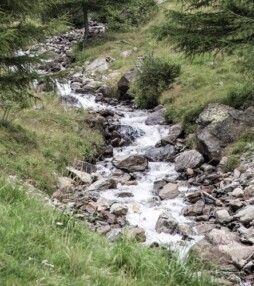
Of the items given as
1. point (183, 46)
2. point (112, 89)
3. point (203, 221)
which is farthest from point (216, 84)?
point (203, 221)

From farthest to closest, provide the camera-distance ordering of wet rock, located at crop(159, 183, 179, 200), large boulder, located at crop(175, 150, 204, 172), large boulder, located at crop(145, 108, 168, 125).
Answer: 1. large boulder, located at crop(145, 108, 168, 125)
2. large boulder, located at crop(175, 150, 204, 172)
3. wet rock, located at crop(159, 183, 179, 200)

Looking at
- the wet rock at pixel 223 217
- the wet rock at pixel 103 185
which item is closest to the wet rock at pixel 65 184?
the wet rock at pixel 103 185

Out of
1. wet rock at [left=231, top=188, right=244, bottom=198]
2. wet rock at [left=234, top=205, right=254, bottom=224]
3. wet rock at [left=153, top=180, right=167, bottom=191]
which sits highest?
wet rock at [left=234, top=205, right=254, bottom=224]

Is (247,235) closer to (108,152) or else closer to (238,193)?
(238,193)

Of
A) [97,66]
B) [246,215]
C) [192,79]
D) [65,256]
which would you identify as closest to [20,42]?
[246,215]

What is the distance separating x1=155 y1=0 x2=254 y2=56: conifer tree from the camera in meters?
14.7

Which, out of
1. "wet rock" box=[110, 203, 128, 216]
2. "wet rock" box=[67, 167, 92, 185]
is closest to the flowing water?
"wet rock" box=[110, 203, 128, 216]

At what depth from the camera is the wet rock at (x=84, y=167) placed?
45.7 ft

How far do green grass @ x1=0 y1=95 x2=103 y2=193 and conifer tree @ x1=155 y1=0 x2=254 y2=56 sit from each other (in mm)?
4612

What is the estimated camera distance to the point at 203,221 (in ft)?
32.6

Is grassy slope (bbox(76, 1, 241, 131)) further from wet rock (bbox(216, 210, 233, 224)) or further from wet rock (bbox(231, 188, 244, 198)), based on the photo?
wet rock (bbox(216, 210, 233, 224))

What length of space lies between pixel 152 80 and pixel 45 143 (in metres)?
8.20

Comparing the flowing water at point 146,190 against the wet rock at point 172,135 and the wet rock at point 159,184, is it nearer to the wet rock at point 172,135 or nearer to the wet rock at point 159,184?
the wet rock at point 159,184

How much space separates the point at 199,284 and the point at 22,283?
213 cm
